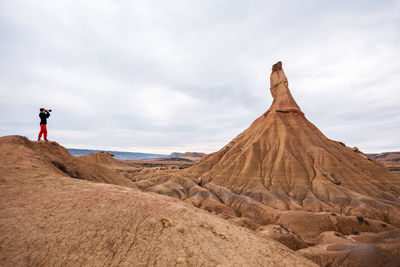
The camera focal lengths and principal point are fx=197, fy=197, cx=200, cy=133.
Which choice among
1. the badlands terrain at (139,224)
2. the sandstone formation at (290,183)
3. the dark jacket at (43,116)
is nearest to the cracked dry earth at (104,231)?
the badlands terrain at (139,224)

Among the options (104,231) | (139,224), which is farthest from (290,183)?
(104,231)

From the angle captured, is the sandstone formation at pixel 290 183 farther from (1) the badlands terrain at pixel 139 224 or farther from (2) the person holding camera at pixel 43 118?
(2) the person holding camera at pixel 43 118

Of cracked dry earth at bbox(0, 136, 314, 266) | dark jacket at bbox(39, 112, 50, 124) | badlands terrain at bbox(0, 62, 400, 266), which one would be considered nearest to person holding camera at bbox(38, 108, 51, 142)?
dark jacket at bbox(39, 112, 50, 124)

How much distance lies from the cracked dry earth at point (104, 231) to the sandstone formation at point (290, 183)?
17.8 m

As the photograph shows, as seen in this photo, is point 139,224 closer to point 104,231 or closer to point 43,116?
point 104,231

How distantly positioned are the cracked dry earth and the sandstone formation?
17830mm

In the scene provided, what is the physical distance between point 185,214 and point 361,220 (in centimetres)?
2953

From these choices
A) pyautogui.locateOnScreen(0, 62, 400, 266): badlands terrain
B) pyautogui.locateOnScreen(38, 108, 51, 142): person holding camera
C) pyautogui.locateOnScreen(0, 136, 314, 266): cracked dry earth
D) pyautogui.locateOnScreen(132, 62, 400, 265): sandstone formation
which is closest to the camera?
pyautogui.locateOnScreen(0, 136, 314, 266): cracked dry earth

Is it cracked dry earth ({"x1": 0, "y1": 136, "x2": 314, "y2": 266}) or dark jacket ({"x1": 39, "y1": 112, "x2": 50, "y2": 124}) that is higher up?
dark jacket ({"x1": 39, "y1": 112, "x2": 50, "y2": 124})

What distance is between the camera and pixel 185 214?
25.9 ft

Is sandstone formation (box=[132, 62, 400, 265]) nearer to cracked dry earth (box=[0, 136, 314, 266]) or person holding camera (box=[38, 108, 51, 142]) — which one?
cracked dry earth (box=[0, 136, 314, 266])

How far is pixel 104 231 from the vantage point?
6430mm

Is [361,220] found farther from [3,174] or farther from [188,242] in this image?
[3,174]

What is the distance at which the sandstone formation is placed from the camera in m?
28.6
